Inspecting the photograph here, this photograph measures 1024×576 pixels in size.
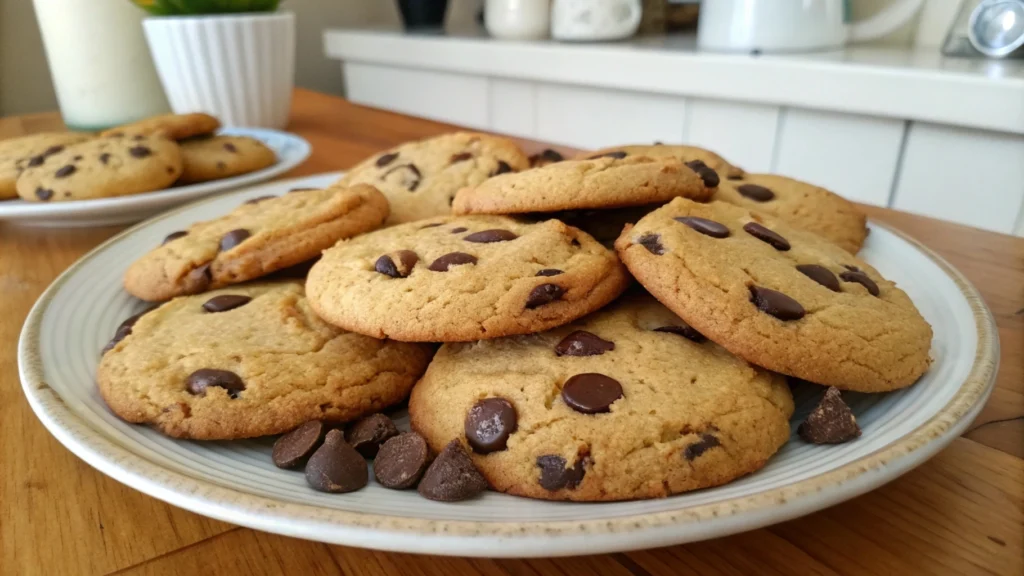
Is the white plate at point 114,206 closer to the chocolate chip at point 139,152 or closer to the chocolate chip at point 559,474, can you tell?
the chocolate chip at point 139,152

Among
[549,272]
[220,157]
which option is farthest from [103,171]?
[549,272]

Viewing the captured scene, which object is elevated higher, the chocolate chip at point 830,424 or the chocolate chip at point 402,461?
the chocolate chip at point 830,424

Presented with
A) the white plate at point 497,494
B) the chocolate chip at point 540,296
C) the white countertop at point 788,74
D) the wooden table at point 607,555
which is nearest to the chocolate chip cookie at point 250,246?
the white plate at point 497,494

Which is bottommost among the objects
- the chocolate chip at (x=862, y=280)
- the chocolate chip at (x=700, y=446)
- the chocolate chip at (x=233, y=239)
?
the chocolate chip at (x=700, y=446)

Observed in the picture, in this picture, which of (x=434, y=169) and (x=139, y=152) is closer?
(x=434, y=169)

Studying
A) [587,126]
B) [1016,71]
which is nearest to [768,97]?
[1016,71]

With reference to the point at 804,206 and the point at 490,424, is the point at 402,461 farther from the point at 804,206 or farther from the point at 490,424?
the point at 804,206
